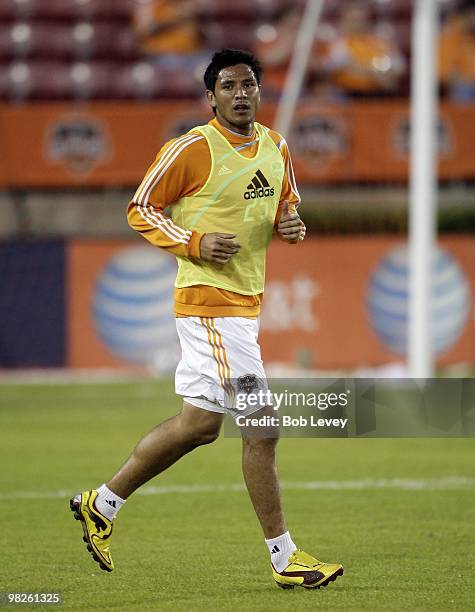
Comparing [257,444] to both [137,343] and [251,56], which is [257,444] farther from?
[137,343]

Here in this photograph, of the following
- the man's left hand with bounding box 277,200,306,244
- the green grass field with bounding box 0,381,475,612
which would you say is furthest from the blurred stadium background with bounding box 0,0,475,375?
the man's left hand with bounding box 277,200,306,244

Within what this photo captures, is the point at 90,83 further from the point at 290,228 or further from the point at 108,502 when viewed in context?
the point at 108,502

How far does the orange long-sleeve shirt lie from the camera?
552 cm

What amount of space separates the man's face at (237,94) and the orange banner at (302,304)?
39.4ft

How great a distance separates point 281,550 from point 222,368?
761mm

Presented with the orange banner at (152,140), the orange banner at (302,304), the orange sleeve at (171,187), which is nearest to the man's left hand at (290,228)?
the orange sleeve at (171,187)

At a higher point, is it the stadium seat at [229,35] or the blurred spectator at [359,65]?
the stadium seat at [229,35]

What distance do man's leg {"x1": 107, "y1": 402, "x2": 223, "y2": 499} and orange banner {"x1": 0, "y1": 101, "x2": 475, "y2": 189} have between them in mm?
12834

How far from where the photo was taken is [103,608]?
16.7ft

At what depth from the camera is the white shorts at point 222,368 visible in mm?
5449

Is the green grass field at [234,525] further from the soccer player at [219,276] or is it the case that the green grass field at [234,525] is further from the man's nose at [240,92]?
the man's nose at [240,92]

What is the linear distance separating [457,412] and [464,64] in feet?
48.9

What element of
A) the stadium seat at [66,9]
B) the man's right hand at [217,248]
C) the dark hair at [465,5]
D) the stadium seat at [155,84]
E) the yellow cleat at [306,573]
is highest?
the stadium seat at [66,9]

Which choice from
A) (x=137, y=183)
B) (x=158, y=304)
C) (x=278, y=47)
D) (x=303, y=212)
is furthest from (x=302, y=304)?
(x=278, y=47)
